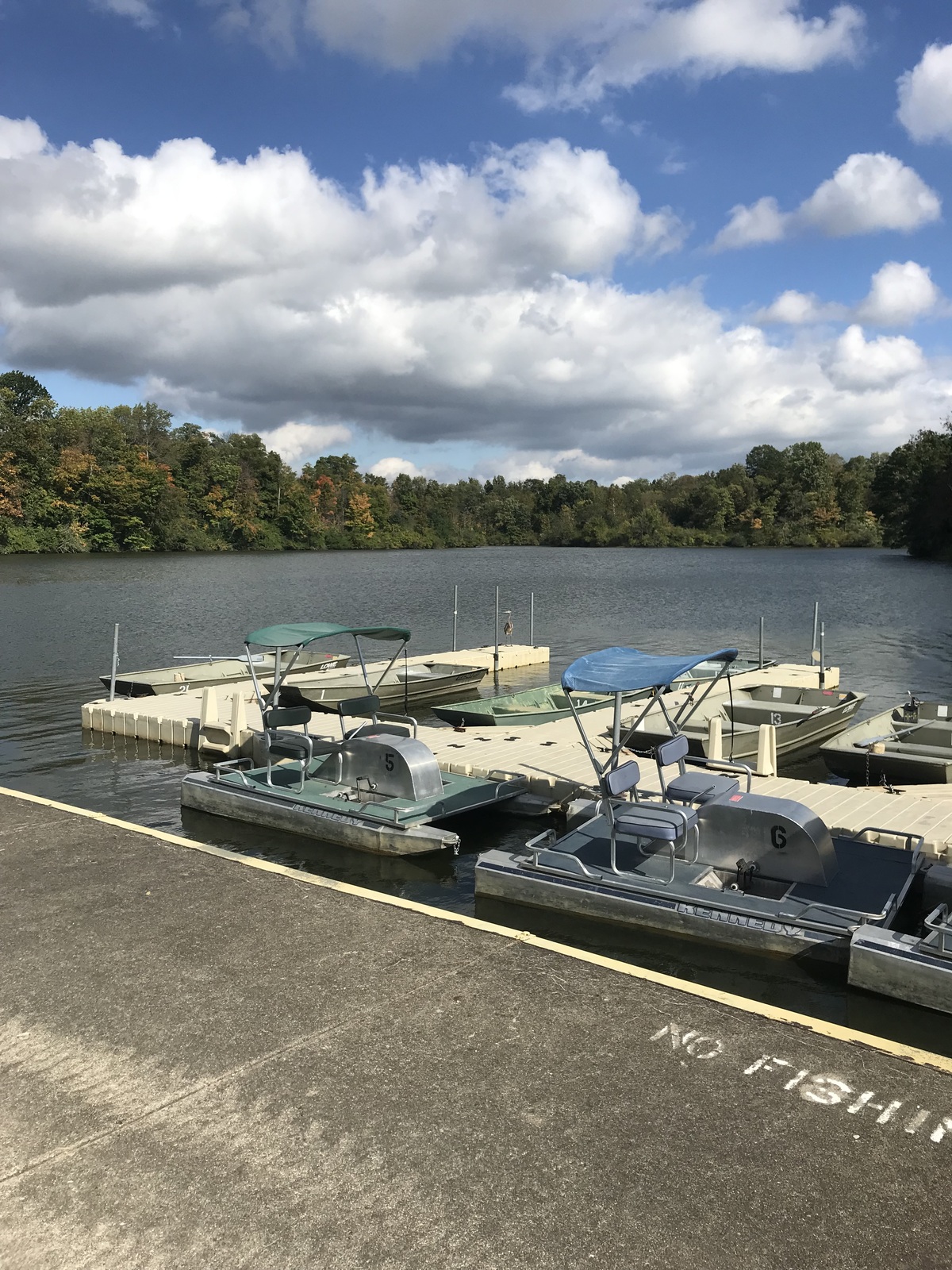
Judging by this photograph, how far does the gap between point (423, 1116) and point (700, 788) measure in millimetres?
5329

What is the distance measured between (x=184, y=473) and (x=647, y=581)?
58.5 metres

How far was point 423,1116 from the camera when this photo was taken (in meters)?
5.08

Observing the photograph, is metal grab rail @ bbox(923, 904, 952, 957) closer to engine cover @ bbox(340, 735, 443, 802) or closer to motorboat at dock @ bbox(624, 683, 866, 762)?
engine cover @ bbox(340, 735, 443, 802)

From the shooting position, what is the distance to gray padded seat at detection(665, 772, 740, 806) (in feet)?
31.3

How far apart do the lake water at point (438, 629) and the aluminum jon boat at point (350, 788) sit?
0.38 metres

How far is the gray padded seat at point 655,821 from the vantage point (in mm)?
8586

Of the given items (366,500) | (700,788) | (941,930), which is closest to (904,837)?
(700,788)

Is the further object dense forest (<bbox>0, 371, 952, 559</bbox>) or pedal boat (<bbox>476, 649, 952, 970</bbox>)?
dense forest (<bbox>0, 371, 952, 559</bbox>)

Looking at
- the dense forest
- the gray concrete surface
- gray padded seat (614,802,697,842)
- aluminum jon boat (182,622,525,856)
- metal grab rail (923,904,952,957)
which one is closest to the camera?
the gray concrete surface

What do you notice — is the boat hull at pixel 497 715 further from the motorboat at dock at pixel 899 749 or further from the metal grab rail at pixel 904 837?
the metal grab rail at pixel 904 837

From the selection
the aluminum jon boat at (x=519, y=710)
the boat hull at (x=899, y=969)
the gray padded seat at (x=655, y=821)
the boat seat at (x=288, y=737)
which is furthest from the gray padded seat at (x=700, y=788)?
the aluminum jon boat at (x=519, y=710)

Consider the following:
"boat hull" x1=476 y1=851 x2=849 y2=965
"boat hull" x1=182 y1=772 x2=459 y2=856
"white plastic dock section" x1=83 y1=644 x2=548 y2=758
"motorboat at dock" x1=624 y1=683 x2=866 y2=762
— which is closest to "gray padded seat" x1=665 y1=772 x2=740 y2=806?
"boat hull" x1=476 y1=851 x2=849 y2=965

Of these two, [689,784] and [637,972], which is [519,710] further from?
[637,972]

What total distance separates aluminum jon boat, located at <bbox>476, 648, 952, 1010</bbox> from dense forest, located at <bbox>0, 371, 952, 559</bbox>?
85540 millimetres
